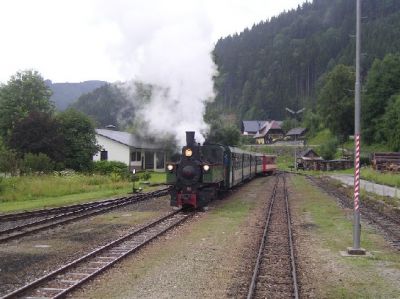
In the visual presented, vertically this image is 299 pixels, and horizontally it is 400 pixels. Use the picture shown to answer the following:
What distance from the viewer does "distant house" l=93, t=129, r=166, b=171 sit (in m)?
53.5

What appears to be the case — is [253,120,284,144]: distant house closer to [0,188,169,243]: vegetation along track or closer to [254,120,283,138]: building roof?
[254,120,283,138]: building roof

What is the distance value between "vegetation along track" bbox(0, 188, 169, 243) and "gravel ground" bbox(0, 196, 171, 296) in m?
0.41

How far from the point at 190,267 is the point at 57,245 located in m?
4.42

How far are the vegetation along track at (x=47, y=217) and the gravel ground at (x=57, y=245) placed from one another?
0.41 m

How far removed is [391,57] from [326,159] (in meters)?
26.5

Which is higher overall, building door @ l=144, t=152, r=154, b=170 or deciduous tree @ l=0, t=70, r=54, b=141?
deciduous tree @ l=0, t=70, r=54, b=141

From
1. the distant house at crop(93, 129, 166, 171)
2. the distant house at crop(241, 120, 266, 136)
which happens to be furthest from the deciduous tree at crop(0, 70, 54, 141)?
the distant house at crop(241, 120, 266, 136)

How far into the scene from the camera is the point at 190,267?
1119 cm

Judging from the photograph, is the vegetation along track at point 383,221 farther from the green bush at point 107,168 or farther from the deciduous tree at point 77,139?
the green bush at point 107,168

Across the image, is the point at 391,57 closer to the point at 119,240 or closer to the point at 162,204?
the point at 162,204

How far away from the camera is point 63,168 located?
40.3 meters

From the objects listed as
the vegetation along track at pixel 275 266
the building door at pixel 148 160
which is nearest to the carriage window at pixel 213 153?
the vegetation along track at pixel 275 266

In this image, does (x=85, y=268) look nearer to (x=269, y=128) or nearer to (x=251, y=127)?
(x=269, y=128)

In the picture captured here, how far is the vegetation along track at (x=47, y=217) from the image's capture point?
52.6ft
